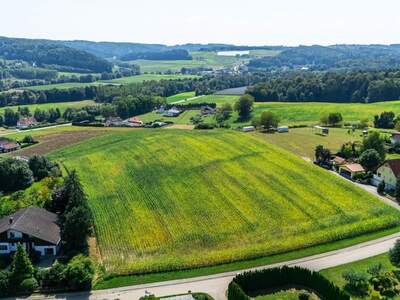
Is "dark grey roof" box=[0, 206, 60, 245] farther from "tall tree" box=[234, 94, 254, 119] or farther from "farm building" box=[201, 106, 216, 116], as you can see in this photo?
"farm building" box=[201, 106, 216, 116]

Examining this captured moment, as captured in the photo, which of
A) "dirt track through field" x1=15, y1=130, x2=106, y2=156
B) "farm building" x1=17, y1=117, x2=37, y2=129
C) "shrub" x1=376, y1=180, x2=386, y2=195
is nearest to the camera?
"shrub" x1=376, y1=180, x2=386, y2=195

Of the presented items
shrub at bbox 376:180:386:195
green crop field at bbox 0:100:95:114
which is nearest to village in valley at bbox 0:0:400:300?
shrub at bbox 376:180:386:195

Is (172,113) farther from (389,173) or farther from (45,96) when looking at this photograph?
(389,173)

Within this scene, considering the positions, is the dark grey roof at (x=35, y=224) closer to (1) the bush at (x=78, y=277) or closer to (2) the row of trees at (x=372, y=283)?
(1) the bush at (x=78, y=277)

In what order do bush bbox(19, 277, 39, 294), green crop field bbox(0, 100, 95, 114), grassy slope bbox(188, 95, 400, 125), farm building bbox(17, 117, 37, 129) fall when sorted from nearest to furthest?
bush bbox(19, 277, 39, 294), grassy slope bbox(188, 95, 400, 125), farm building bbox(17, 117, 37, 129), green crop field bbox(0, 100, 95, 114)

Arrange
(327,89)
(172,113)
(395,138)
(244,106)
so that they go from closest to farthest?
(395,138)
(244,106)
(172,113)
(327,89)

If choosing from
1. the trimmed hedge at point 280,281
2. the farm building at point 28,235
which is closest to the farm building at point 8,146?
the farm building at point 28,235

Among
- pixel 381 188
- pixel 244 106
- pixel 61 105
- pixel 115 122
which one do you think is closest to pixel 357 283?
pixel 381 188

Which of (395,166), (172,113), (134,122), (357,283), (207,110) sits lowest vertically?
(172,113)

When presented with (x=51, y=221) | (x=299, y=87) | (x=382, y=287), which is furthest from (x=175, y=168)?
(x=299, y=87)
